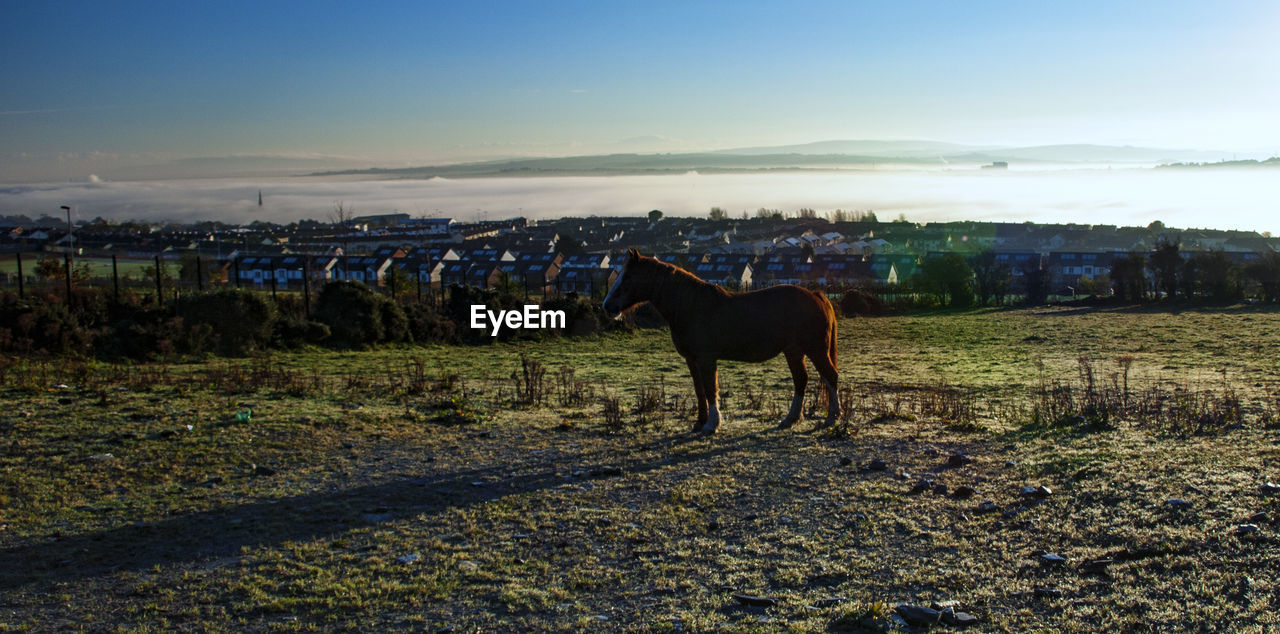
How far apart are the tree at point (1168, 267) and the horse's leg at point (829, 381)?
5365cm

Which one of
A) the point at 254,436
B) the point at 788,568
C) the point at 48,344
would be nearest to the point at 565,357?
the point at 48,344

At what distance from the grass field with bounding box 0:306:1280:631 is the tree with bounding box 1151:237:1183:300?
47.8 m

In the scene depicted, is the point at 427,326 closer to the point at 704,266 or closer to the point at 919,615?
the point at 919,615

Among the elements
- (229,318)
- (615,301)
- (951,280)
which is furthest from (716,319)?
(951,280)

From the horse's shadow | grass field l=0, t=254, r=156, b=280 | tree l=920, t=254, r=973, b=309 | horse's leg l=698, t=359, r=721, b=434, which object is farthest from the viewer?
tree l=920, t=254, r=973, b=309

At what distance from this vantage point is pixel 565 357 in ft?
84.3

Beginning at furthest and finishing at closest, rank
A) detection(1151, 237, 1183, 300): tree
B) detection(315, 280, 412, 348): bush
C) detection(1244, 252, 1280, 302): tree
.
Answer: detection(1151, 237, 1183, 300): tree < detection(1244, 252, 1280, 302): tree < detection(315, 280, 412, 348): bush

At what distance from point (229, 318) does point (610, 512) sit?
67.4 feet

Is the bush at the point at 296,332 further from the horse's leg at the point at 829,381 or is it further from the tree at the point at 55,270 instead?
the horse's leg at the point at 829,381

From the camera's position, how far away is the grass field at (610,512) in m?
5.33

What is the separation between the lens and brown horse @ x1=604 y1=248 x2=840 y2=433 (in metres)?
11.4

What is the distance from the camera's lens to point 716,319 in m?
11.4

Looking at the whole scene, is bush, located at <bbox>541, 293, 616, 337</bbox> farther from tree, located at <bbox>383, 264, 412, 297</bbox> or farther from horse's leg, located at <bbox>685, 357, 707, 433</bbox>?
horse's leg, located at <bbox>685, 357, 707, 433</bbox>

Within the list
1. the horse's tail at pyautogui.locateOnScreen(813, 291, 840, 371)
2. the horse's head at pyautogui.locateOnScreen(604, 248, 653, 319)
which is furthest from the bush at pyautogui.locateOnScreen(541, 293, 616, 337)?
the horse's head at pyautogui.locateOnScreen(604, 248, 653, 319)
